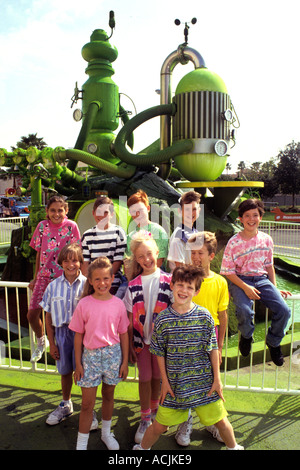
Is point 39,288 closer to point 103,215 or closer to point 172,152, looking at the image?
point 103,215

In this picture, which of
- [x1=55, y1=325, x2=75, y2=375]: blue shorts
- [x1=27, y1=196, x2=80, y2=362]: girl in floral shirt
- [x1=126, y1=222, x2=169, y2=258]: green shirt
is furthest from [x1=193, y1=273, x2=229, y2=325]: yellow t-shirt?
[x1=27, y1=196, x2=80, y2=362]: girl in floral shirt

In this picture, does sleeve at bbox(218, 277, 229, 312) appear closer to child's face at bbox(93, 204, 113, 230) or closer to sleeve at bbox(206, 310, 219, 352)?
sleeve at bbox(206, 310, 219, 352)

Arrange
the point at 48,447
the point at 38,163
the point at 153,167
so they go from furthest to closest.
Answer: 1. the point at 153,167
2. the point at 38,163
3. the point at 48,447

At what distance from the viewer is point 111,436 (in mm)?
2537

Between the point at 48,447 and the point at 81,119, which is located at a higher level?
the point at 81,119

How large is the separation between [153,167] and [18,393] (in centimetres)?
669

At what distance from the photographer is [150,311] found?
257 centimetres

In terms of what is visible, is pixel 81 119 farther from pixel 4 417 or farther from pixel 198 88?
pixel 4 417

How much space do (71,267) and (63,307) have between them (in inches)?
11.8

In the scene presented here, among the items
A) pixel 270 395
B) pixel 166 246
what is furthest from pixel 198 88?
pixel 270 395

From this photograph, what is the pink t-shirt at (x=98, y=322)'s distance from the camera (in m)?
2.41

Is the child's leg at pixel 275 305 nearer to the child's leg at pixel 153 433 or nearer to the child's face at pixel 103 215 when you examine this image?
the child's leg at pixel 153 433

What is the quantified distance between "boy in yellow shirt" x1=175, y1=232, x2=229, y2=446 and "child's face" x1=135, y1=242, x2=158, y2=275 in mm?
275

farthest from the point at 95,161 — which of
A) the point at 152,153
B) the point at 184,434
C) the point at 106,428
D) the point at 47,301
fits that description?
the point at 184,434
